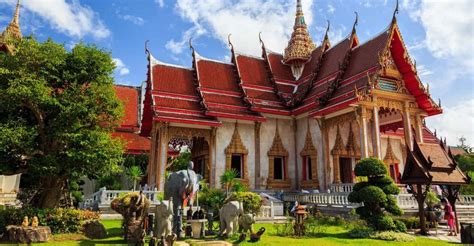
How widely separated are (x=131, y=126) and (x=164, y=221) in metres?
14.8

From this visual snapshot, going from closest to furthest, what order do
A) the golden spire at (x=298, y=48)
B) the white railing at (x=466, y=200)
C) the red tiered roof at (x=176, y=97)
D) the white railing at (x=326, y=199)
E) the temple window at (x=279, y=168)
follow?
the white railing at (x=326, y=199), the white railing at (x=466, y=200), the red tiered roof at (x=176, y=97), the temple window at (x=279, y=168), the golden spire at (x=298, y=48)

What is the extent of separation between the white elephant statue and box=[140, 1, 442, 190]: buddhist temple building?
7.86m

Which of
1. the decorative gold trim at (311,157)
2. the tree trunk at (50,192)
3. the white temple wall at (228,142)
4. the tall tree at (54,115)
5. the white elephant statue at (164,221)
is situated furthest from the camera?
the white temple wall at (228,142)

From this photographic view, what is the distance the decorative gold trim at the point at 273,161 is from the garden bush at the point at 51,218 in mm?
9718

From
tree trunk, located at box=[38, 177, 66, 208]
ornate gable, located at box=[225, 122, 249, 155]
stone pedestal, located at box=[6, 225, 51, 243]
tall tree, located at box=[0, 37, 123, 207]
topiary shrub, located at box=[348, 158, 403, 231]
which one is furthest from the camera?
ornate gable, located at box=[225, 122, 249, 155]

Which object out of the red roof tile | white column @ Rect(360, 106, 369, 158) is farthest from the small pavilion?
the red roof tile

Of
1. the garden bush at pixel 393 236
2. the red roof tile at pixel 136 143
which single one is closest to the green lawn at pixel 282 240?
the garden bush at pixel 393 236

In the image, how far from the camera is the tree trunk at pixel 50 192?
9.45 meters

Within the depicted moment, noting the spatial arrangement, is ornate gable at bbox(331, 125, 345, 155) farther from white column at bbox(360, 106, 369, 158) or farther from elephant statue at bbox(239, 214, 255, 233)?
elephant statue at bbox(239, 214, 255, 233)

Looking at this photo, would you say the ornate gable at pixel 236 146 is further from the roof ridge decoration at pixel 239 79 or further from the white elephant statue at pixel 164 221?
the white elephant statue at pixel 164 221

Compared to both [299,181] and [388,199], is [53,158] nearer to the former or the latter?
[388,199]

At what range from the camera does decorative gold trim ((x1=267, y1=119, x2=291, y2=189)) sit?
16906mm

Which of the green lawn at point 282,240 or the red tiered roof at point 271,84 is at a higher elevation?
the red tiered roof at point 271,84

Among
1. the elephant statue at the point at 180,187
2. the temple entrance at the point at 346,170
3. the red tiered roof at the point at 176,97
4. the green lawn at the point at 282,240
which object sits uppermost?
the red tiered roof at the point at 176,97
